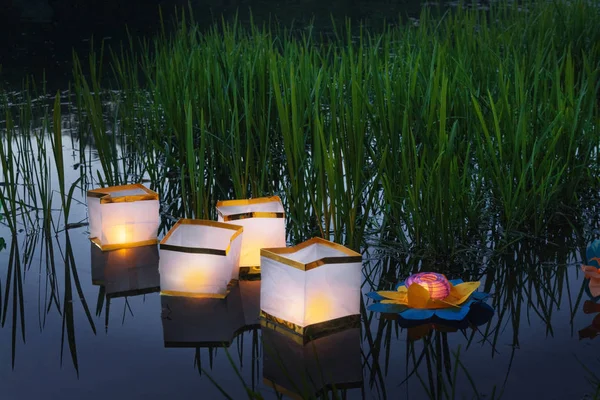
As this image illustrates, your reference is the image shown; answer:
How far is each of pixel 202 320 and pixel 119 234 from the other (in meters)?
0.46

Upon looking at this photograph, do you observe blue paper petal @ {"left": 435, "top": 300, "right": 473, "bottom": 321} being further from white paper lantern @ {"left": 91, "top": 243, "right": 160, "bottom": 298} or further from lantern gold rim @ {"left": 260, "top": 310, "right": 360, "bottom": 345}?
white paper lantern @ {"left": 91, "top": 243, "right": 160, "bottom": 298}

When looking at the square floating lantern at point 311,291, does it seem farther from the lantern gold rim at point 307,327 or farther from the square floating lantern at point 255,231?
the square floating lantern at point 255,231

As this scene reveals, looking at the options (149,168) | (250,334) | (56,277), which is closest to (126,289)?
(56,277)

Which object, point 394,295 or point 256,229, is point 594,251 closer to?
point 394,295

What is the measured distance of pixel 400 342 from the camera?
1476 mm

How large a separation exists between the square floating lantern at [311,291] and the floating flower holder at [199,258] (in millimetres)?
147

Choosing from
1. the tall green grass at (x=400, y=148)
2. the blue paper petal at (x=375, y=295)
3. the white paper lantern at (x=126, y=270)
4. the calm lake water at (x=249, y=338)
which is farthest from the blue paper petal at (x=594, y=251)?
the white paper lantern at (x=126, y=270)

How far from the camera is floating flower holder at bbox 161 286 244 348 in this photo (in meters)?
1.49

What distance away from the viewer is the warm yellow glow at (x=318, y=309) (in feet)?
4.77

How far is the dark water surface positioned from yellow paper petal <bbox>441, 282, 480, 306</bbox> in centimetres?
7

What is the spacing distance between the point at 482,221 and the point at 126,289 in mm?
889

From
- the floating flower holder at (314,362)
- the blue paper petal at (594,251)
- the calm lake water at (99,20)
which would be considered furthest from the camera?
the calm lake water at (99,20)

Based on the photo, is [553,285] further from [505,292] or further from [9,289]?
[9,289]

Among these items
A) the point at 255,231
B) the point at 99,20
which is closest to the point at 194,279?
the point at 255,231
